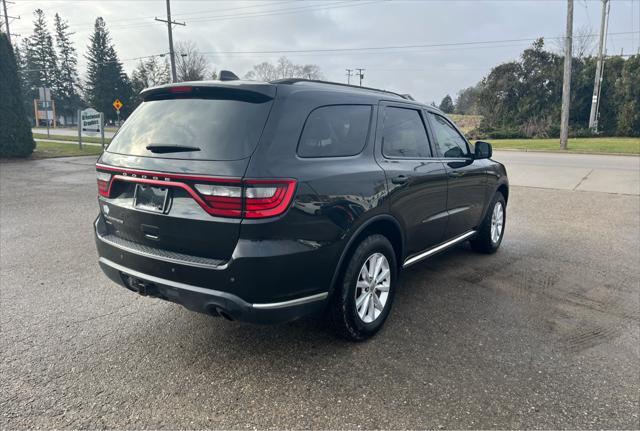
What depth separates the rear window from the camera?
2.70 meters

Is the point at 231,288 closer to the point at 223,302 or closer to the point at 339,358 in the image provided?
the point at 223,302

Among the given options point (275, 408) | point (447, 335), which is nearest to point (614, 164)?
point (447, 335)

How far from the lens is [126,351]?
3.21m

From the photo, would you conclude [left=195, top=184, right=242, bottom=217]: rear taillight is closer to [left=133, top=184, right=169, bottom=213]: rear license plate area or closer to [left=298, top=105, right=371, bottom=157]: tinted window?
[left=133, top=184, right=169, bottom=213]: rear license plate area

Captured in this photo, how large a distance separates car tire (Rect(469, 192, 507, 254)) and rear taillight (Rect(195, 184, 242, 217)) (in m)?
3.65

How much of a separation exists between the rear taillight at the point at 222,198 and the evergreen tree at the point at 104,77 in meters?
66.1

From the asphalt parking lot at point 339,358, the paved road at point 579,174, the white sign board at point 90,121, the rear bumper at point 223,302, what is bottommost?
the asphalt parking lot at point 339,358

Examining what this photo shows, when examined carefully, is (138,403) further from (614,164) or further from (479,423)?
(614,164)

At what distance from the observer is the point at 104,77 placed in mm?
61562

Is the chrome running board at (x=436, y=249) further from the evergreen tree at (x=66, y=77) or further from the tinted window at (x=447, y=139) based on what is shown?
the evergreen tree at (x=66, y=77)

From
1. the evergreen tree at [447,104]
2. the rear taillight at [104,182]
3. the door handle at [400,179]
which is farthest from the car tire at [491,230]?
the evergreen tree at [447,104]

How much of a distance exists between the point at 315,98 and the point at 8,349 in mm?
2802

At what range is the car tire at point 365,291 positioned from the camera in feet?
10.3

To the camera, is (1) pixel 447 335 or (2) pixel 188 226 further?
(1) pixel 447 335
